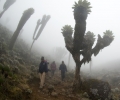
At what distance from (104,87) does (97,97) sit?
92cm

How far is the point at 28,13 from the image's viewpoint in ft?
76.5

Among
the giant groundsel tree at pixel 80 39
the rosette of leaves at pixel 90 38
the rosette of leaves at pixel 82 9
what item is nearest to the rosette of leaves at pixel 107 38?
the giant groundsel tree at pixel 80 39

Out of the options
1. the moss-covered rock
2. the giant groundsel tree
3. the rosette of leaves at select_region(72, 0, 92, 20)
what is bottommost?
the moss-covered rock

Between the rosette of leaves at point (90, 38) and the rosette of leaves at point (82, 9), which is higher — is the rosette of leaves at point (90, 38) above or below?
below

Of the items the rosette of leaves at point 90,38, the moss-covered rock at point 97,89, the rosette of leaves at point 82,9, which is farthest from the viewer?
the rosette of leaves at point 90,38

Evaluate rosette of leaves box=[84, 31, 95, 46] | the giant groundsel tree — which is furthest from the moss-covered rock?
rosette of leaves box=[84, 31, 95, 46]

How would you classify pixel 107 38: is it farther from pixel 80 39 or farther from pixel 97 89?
pixel 97 89

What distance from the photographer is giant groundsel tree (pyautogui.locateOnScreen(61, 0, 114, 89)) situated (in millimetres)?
11422

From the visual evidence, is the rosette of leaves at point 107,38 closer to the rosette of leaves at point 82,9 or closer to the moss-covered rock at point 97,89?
the rosette of leaves at point 82,9

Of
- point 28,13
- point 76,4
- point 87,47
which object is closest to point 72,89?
point 87,47

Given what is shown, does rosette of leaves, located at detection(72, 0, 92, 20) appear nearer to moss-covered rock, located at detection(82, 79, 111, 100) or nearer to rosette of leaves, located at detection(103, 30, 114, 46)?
rosette of leaves, located at detection(103, 30, 114, 46)

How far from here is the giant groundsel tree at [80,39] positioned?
11422 mm

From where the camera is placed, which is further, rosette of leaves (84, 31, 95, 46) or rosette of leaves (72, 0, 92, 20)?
rosette of leaves (84, 31, 95, 46)

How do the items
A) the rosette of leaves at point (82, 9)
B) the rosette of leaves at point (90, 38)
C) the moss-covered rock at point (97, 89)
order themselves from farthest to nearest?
the rosette of leaves at point (90, 38) < the rosette of leaves at point (82, 9) < the moss-covered rock at point (97, 89)
